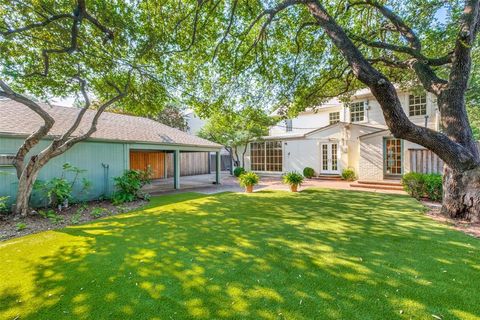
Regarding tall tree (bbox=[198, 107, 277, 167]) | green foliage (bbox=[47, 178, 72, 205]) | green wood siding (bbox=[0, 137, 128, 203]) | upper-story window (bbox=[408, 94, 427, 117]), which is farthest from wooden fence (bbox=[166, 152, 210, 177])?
upper-story window (bbox=[408, 94, 427, 117])

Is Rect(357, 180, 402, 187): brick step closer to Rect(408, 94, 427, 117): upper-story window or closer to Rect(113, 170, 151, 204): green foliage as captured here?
Rect(408, 94, 427, 117): upper-story window

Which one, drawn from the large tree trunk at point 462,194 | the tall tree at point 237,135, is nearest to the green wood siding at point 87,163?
the tall tree at point 237,135

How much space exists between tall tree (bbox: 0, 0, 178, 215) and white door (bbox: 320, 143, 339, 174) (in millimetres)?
12302

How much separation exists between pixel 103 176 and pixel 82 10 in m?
6.21

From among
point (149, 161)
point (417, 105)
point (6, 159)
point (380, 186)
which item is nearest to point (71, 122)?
point (6, 159)

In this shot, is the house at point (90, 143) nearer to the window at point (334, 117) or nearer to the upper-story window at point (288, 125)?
the upper-story window at point (288, 125)

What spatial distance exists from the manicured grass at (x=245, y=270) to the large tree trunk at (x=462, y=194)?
2.79ft

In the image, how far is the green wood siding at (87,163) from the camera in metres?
7.02

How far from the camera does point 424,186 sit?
854 cm

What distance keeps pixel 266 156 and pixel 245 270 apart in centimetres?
1612

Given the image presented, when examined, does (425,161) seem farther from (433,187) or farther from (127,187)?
(127,187)

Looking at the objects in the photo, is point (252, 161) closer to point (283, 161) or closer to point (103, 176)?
point (283, 161)

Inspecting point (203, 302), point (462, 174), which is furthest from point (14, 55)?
point (462, 174)

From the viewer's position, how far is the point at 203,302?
2.64 metres
